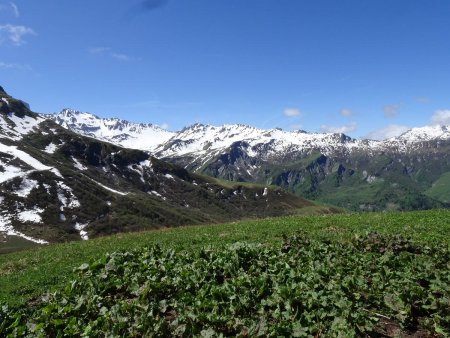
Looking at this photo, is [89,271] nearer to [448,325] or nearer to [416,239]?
[448,325]

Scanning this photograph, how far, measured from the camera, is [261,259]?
18.9 metres

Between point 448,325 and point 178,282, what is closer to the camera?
point 448,325

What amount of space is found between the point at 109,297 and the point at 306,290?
7.40 meters

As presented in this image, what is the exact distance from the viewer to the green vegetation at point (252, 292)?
41.1 ft

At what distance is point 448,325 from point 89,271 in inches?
573

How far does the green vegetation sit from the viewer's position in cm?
1252

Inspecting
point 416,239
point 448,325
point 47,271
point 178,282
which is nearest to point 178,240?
point 47,271

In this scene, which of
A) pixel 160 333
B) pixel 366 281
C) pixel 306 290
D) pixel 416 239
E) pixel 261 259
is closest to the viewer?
pixel 160 333

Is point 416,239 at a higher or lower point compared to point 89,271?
higher

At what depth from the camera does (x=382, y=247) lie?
69.5ft

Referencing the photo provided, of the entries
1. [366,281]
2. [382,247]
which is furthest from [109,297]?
[382,247]

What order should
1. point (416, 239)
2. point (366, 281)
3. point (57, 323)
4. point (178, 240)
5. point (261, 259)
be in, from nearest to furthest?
point (57, 323) → point (366, 281) → point (261, 259) → point (416, 239) → point (178, 240)

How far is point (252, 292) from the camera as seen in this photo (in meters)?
14.7

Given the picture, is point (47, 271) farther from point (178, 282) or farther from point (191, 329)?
point (191, 329)
